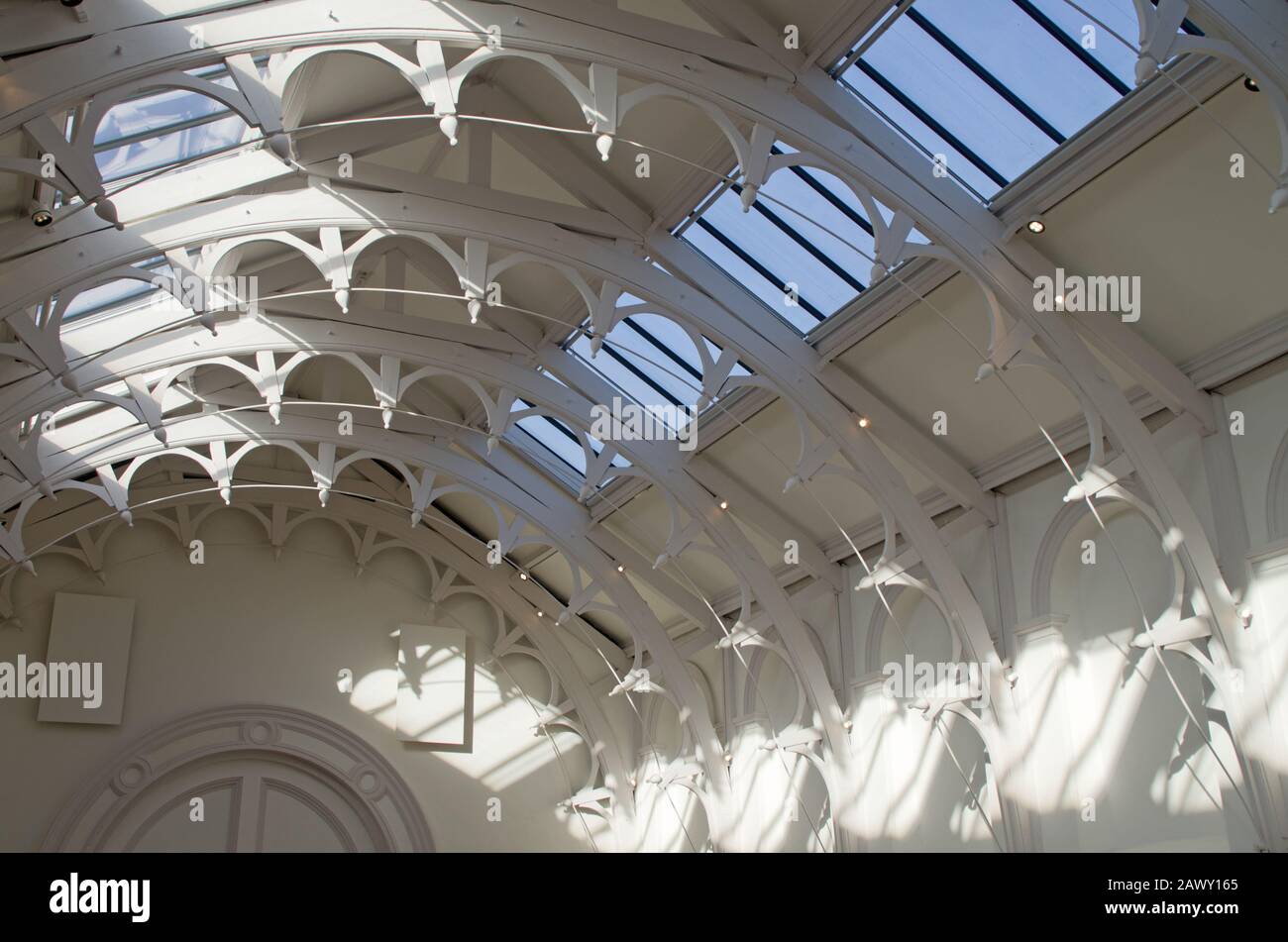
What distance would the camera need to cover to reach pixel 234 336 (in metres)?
10.8

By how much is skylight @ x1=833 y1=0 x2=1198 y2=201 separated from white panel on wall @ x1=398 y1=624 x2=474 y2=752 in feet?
31.7

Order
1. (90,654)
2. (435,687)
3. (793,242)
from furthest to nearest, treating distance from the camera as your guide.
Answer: (435,687)
(90,654)
(793,242)

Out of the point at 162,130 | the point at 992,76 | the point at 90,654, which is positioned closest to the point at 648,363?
the point at 992,76

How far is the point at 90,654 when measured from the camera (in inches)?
551

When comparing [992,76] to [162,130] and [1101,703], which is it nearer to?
[1101,703]

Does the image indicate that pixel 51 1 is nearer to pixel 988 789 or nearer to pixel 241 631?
pixel 988 789

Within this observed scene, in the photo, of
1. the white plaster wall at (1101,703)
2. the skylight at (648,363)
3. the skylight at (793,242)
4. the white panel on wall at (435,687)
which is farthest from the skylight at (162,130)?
the white panel on wall at (435,687)

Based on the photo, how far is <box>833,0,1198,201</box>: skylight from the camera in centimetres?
773

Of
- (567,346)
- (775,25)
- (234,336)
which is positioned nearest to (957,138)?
(775,25)

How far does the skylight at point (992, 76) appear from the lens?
25.4ft

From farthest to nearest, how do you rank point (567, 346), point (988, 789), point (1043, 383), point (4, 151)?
point (567, 346) → point (988, 789) → point (1043, 383) → point (4, 151)

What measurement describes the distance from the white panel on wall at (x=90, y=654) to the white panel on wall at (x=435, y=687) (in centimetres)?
332

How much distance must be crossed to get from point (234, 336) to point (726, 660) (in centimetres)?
692

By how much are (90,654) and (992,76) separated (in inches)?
453
